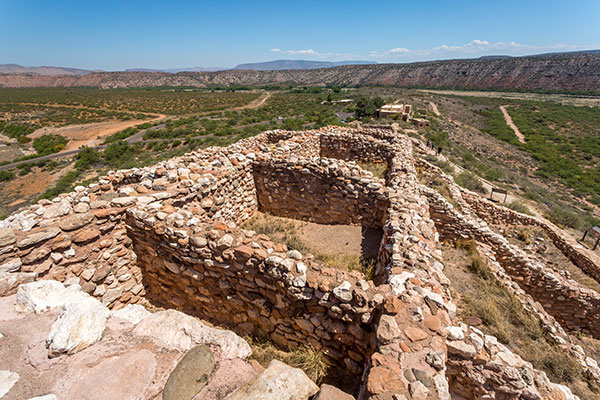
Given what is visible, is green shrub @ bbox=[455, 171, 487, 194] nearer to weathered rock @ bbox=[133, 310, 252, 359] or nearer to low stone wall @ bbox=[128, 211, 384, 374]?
low stone wall @ bbox=[128, 211, 384, 374]

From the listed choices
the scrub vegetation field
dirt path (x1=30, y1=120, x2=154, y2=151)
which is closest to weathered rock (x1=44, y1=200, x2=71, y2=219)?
the scrub vegetation field

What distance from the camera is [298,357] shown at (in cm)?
335

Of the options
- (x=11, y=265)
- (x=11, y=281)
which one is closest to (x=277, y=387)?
(x=11, y=281)

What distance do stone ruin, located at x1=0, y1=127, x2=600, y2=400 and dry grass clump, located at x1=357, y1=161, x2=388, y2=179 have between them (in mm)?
2699

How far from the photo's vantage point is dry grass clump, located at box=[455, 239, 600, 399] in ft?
12.8

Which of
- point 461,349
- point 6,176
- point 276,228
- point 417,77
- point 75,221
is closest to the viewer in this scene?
point 461,349

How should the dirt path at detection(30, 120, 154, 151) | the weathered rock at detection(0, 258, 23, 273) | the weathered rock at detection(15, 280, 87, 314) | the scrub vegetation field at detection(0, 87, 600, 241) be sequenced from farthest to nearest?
the dirt path at detection(30, 120, 154, 151), the scrub vegetation field at detection(0, 87, 600, 241), the weathered rock at detection(0, 258, 23, 273), the weathered rock at detection(15, 280, 87, 314)

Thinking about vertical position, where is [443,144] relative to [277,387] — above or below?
below

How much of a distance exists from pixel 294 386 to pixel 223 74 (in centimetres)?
17841

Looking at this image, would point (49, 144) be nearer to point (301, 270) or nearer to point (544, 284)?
point (301, 270)

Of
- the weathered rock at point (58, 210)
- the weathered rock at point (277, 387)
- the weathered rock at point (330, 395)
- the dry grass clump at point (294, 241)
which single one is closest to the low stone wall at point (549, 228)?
the dry grass clump at point (294, 241)

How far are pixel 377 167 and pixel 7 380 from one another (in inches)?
407

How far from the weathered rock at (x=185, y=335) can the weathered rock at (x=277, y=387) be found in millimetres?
482

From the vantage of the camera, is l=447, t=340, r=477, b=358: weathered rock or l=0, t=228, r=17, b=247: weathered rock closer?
l=447, t=340, r=477, b=358: weathered rock
